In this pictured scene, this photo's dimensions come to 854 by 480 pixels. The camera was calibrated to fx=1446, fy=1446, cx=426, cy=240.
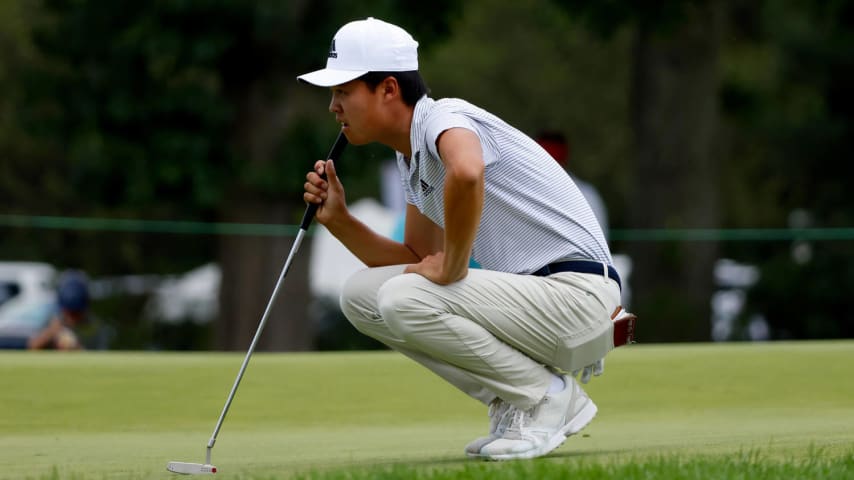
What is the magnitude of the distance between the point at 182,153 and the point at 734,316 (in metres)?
6.04

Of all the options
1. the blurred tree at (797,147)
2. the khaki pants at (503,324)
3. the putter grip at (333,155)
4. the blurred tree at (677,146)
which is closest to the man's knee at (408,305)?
the khaki pants at (503,324)

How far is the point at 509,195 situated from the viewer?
4.42 meters

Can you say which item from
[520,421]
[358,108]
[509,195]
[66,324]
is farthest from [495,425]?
[66,324]

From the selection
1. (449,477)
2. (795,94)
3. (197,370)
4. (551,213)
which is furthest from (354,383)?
(795,94)

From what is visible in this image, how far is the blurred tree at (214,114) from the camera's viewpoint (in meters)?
14.2

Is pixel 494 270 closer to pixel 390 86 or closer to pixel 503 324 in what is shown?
pixel 503 324

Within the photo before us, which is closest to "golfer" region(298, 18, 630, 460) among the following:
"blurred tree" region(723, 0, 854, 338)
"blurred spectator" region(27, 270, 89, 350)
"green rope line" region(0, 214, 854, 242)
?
"blurred spectator" region(27, 270, 89, 350)

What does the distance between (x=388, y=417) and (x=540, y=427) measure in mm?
2244

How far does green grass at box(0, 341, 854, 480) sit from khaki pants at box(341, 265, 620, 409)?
0.29 m

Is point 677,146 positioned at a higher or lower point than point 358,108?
higher

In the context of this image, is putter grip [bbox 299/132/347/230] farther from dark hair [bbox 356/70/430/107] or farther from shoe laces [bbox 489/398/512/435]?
shoe laces [bbox 489/398/512/435]

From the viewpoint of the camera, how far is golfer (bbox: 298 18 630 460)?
4383 millimetres

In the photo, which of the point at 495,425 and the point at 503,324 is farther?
the point at 495,425

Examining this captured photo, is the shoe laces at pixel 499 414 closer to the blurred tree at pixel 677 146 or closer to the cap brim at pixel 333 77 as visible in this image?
the cap brim at pixel 333 77
